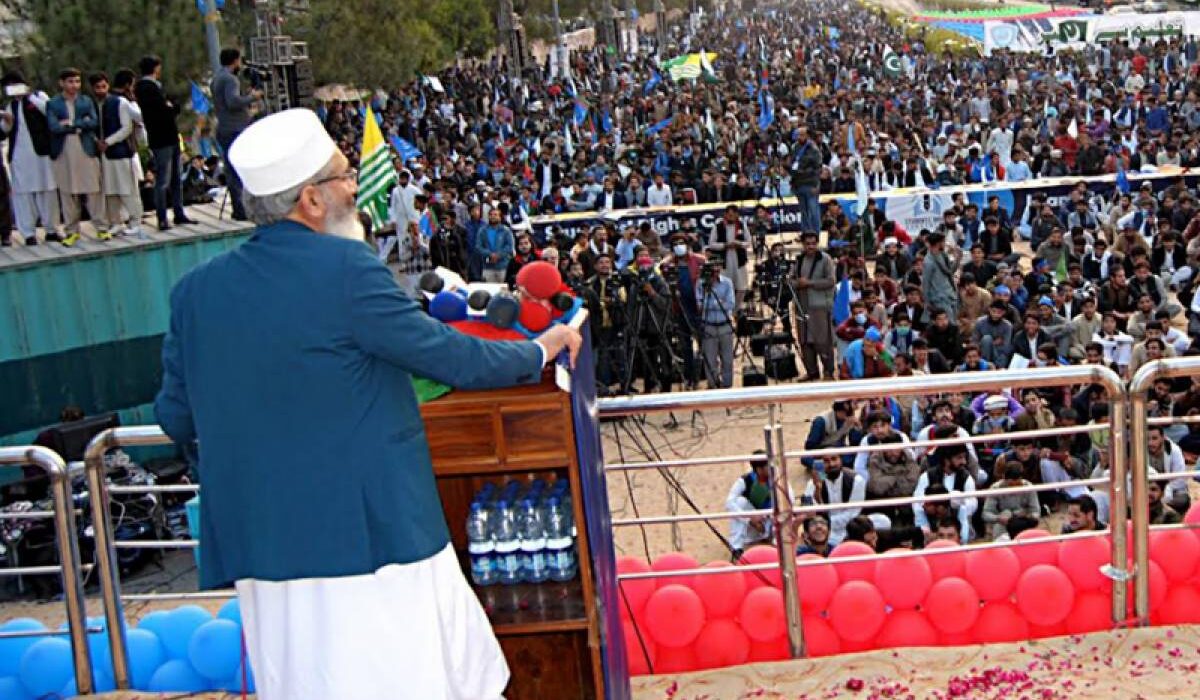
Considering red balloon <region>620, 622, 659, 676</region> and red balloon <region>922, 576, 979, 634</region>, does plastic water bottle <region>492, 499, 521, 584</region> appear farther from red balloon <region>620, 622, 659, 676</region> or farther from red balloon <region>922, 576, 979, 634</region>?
red balloon <region>922, 576, 979, 634</region>

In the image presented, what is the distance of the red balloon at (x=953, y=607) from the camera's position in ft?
14.5

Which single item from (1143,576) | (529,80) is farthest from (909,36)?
(1143,576)

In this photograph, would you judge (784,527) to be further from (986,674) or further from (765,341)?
(765,341)

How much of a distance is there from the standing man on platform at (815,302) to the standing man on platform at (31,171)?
6.01 m

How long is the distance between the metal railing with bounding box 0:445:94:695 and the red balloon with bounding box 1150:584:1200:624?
3.10 meters

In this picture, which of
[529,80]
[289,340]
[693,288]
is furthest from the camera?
[529,80]

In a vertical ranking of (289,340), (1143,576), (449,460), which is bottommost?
(1143,576)

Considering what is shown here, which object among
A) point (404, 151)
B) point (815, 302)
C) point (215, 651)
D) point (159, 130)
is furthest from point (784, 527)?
point (404, 151)

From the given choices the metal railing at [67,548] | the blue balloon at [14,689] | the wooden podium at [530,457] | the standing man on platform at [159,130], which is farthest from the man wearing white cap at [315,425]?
the standing man on platform at [159,130]

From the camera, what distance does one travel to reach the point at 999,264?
13656 millimetres

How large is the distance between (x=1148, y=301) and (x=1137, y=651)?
8052 millimetres

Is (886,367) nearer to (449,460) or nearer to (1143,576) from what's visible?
(1143,576)

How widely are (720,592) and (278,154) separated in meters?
2.29

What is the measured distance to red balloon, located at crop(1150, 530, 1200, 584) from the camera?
4.34m
